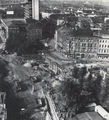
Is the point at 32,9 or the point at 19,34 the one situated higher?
the point at 32,9

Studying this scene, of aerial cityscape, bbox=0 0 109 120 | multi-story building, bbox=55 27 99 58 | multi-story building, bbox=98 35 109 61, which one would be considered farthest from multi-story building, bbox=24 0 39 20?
multi-story building, bbox=98 35 109 61

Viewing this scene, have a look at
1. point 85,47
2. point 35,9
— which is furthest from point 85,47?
point 35,9

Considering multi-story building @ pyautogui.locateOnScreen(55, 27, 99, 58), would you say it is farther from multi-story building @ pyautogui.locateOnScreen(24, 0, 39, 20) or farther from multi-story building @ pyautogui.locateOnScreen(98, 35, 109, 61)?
multi-story building @ pyautogui.locateOnScreen(24, 0, 39, 20)

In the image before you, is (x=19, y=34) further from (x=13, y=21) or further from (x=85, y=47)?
(x=85, y=47)

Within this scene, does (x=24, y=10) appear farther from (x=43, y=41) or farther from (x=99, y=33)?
(x=99, y=33)

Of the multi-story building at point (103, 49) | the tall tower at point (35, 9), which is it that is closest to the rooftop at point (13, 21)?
the tall tower at point (35, 9)

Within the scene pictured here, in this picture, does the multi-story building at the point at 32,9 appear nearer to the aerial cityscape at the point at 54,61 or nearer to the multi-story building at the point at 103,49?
the aerial cityscape at the point at 54,61

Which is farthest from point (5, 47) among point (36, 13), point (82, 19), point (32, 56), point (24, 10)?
point (82, 19)
